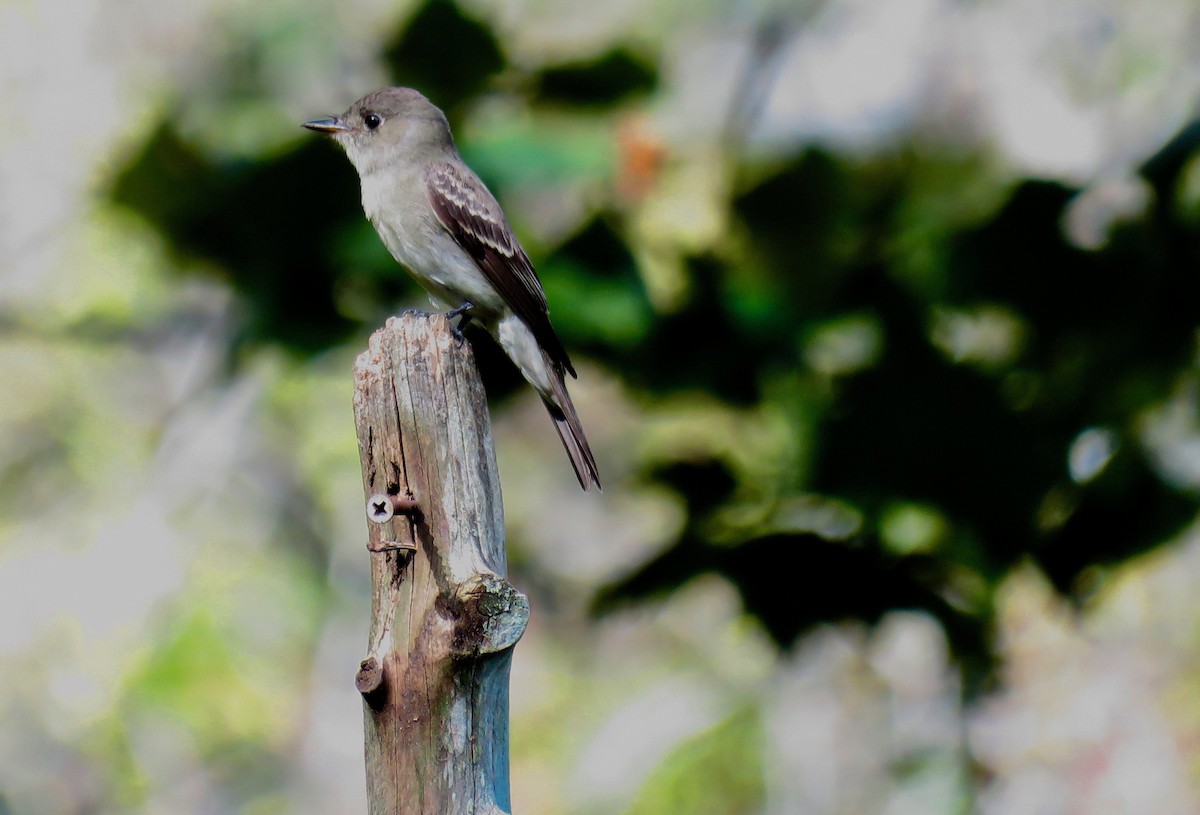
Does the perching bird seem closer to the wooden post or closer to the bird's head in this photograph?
the bird's head

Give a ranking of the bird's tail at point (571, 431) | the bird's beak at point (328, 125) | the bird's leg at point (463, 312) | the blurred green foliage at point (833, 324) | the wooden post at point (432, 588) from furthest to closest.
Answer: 1. the bird's leg at point (463, 312)
2. the bird's beak at point (328, 125)
3. the bird's tail at point (571, 431)
4. the blurred green foliage at point (833, 324)
5. the wooden post at point (432, 588)

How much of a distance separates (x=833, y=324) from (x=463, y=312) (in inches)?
61.1

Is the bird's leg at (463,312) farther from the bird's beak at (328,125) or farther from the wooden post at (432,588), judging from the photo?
the wooden post at (432,588)

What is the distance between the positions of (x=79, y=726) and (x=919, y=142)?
581 centimetres

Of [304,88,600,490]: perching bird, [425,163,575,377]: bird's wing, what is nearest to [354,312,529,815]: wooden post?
[425,163,575,377]: bird's wing

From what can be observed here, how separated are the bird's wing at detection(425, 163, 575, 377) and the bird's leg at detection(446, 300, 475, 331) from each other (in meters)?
0.14

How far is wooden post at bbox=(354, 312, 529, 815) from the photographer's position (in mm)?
2285

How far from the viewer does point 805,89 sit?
24.2 feet

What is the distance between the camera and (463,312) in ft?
14.9

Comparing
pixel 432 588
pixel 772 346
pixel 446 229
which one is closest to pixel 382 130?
pixel 446 229

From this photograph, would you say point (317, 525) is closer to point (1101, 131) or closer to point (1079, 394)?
point (1101, 131)

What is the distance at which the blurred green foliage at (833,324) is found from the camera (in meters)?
3.22

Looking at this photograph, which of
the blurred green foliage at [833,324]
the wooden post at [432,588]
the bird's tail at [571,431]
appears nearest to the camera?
the wooden post at [432,588]

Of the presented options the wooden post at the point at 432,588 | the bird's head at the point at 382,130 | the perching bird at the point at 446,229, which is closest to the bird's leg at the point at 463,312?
the perching bird at the point at 446,229
